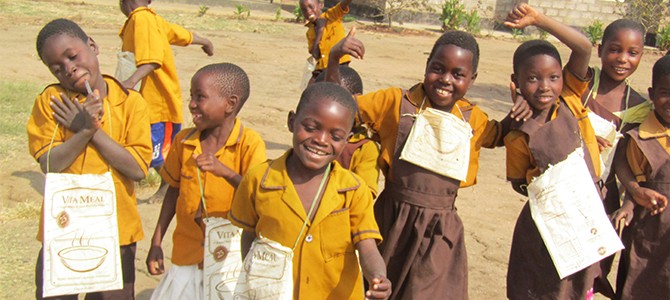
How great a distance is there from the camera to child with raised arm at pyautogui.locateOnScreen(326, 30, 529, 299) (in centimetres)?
270

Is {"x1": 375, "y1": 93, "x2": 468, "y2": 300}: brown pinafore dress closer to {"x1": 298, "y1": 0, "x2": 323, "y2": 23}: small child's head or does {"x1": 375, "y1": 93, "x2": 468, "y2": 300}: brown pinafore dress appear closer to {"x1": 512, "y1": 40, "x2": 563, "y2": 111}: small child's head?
{"x1": 512, "y1": 40, "x2": 563, "y2": 111}: small child's head

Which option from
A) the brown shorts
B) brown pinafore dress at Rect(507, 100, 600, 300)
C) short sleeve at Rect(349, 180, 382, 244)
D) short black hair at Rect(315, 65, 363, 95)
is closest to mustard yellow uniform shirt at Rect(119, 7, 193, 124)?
short black hair at Rect(315, 65, 363, 95)

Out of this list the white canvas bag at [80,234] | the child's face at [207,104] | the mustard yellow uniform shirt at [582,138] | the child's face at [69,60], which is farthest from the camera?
the mustard yellow uniform shirt at [582,138]

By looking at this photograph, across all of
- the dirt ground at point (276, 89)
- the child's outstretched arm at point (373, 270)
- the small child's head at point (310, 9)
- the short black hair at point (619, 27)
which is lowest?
the dirt ground at point (276, 89)

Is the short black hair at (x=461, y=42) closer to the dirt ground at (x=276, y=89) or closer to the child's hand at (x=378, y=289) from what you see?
the child's hand at (x=378, y=289)

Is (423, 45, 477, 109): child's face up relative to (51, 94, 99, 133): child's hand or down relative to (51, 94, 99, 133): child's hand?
up

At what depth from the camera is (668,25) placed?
59.8 feet

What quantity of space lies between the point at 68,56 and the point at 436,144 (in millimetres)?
1440

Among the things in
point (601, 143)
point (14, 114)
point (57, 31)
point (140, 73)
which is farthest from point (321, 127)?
point (14, 114)

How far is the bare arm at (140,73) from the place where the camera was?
12.7 feet

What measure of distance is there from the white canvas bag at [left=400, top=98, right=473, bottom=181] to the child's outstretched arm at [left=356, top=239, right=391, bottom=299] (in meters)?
0.52

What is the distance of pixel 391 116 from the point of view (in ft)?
9.19

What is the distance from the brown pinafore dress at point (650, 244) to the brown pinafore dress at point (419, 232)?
0.87m

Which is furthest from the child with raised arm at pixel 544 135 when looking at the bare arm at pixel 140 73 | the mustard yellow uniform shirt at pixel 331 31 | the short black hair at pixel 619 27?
the mustard yellow uniform shirt at pixel 331 31
